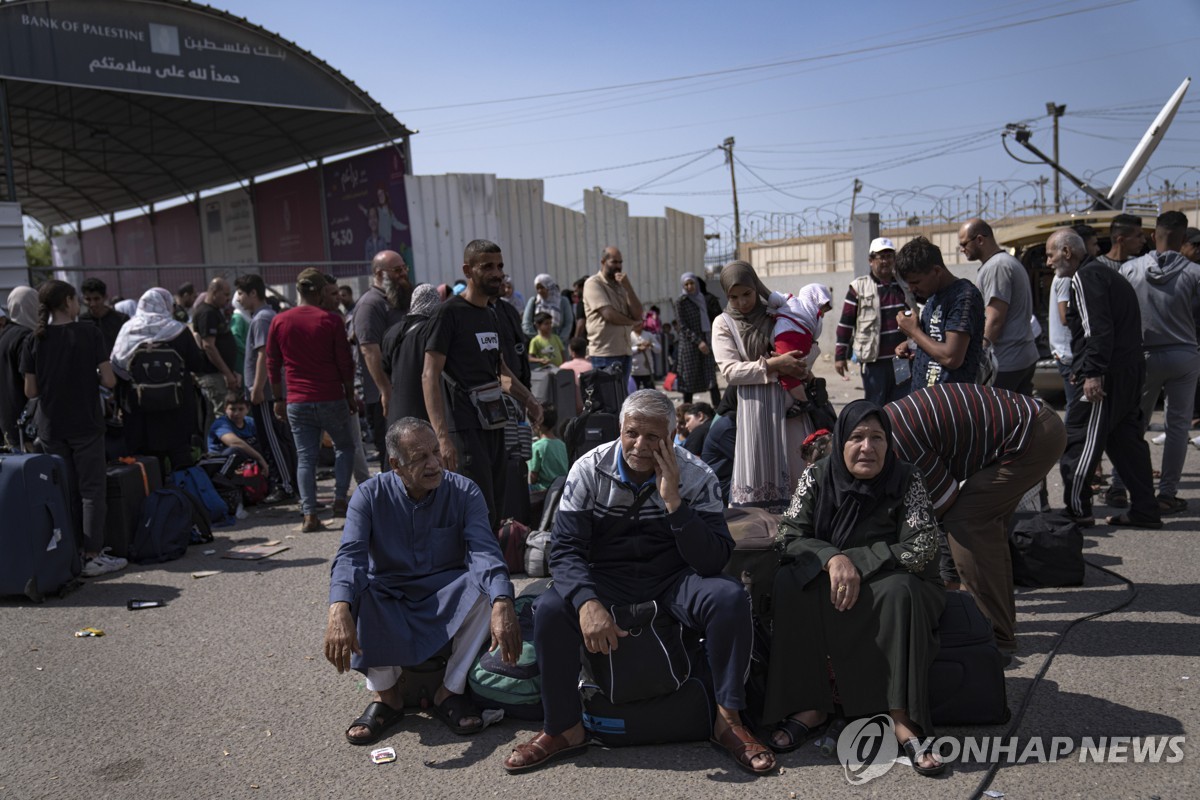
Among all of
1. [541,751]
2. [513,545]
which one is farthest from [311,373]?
[541,751]

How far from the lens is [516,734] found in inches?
157

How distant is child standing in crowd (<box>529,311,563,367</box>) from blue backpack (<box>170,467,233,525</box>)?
3.61 metres

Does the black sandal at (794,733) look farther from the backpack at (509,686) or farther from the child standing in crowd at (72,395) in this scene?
the child standing in crowd at (72,395)

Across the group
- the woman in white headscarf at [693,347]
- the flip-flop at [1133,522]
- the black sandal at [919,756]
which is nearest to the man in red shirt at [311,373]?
the woman in white headscarf at [693,347]

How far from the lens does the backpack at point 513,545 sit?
6.08 metres

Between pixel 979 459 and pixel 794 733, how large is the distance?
1.56 m

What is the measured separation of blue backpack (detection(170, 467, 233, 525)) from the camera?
7879mm

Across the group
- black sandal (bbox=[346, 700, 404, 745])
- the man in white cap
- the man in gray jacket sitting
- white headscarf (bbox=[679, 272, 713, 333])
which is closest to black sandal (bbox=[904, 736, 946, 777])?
black sandal (bbox=[346, 700, 404, 745])

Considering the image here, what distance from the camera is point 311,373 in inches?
291

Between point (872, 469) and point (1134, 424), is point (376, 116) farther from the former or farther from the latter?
point (872, 469)

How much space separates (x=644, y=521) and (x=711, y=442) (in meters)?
2.34

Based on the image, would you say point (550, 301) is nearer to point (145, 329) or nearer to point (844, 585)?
point (145, 329)

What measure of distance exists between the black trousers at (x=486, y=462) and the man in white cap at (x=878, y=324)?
2809 mm

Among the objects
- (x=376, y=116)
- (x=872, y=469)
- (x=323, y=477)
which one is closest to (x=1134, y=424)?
(x=872, y=469)
